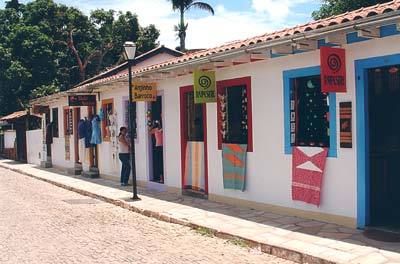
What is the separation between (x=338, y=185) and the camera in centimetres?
745

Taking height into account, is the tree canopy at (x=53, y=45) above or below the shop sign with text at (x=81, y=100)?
above

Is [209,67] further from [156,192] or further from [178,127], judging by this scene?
[156,192]

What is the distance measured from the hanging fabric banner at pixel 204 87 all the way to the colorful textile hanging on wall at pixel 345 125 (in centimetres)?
323

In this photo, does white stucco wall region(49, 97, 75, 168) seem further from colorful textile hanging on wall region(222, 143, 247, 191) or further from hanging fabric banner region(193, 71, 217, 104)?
A: colorful textile hanging on wall region(222, 143, 247, 191)

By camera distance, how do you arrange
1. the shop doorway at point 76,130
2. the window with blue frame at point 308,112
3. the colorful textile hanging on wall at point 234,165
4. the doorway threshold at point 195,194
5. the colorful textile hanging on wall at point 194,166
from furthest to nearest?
the shop doorway at point 76,130 → the colorful textile hanging on wall at point 194,166 → the doorway threshold at point 195,194 → the colorful textile hanging on wall at point 234,165 → the window with blue frame at point 308,112

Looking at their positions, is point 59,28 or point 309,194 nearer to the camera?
point 309,194

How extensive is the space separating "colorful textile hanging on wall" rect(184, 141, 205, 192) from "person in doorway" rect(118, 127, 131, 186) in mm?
2803

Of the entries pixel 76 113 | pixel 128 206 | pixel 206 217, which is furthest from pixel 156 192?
pixel 76 113

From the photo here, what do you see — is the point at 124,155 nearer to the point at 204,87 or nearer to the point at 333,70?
the point at 204,87

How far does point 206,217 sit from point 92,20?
2984cm

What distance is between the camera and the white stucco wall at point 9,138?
29.6 metres

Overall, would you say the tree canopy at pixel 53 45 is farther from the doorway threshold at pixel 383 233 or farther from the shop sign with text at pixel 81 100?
the doorway threshold at pixel 383 233

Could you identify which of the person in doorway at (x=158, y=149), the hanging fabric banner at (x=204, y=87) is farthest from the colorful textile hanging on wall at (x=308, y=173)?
the person in doorway at (x=158, y=149)

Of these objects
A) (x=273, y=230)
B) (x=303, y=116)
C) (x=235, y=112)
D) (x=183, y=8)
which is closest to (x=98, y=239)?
(x=273, y=230)
